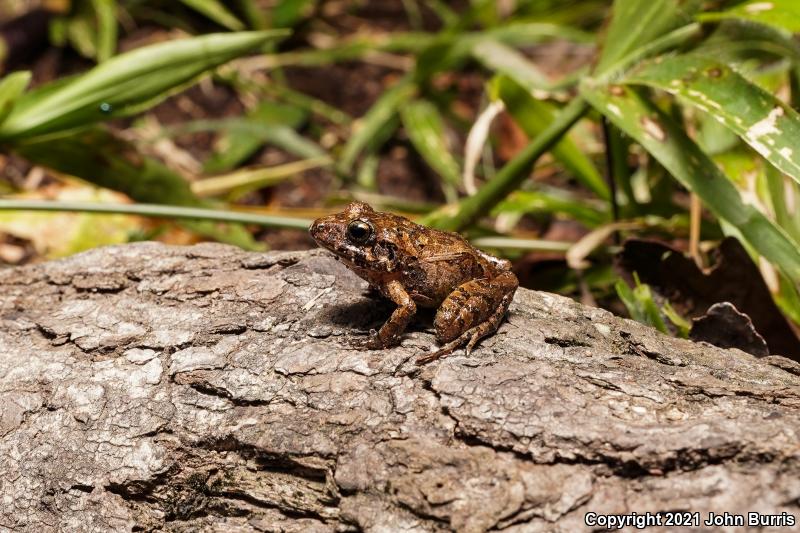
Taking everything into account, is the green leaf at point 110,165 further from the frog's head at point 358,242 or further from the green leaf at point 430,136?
the frog's head at point 358,242

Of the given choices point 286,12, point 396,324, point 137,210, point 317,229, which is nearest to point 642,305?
point 396,324

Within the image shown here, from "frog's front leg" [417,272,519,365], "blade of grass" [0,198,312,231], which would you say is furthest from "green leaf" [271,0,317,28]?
"frog's front leg" [417,272,519,365]

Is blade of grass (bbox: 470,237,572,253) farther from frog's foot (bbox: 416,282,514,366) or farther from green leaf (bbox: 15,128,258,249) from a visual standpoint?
green leaf (bbox: 15,128,258,249)

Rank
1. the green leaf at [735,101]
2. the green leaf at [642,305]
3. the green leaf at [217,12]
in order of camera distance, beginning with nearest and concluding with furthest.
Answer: the green leaf at [735,101] < the green leaf at [642,305] < the green leaf at [217,12]

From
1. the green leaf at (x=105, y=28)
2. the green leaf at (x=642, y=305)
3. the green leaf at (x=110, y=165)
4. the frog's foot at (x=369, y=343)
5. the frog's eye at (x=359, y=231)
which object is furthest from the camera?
the green leaf at (x=105, y=28)

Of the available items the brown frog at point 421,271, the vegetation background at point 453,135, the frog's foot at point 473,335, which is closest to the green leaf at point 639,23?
the vegetation background at point 453,135

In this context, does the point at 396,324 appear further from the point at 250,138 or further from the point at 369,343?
the point at 250,138
